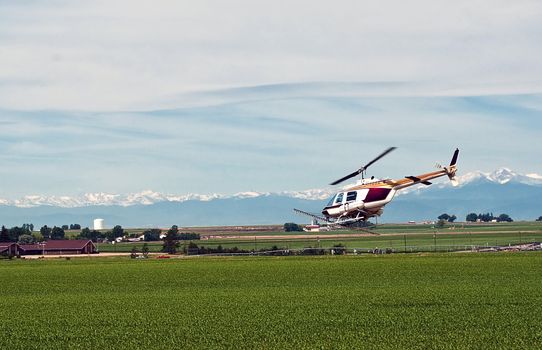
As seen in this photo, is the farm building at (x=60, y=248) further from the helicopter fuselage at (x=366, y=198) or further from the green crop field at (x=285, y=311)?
the helicopter fuselage at (x=366, y=198)

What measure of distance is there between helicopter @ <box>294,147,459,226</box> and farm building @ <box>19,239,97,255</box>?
433 feet

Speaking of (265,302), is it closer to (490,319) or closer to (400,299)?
(400,299)

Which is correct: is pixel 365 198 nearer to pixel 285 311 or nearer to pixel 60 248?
pixel 285 311

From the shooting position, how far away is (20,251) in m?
187

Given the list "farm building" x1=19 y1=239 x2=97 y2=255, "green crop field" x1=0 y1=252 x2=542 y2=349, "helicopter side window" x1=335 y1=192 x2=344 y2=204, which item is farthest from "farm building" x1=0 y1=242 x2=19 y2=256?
"helicopter side window" x1=335 y1=192 x2=344 y2=204

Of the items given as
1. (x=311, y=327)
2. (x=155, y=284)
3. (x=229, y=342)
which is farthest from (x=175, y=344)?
(x=155, y=284)

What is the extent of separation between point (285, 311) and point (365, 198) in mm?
17381

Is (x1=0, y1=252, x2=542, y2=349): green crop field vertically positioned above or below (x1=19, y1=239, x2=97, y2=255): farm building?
below

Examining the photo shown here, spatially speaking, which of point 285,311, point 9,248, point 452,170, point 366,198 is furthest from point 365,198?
point 9,248

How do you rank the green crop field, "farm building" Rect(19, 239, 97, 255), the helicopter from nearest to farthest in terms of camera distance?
the green crop field
the helicopter
"farm building" Rect(19, 239, 97, 255)

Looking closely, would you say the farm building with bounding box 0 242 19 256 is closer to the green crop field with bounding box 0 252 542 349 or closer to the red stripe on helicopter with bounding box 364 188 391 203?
the green crop field with bounding box 0 252 542 349

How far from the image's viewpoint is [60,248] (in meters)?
191

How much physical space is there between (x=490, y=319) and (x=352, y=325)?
5.80 m

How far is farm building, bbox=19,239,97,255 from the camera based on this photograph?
18738cm
